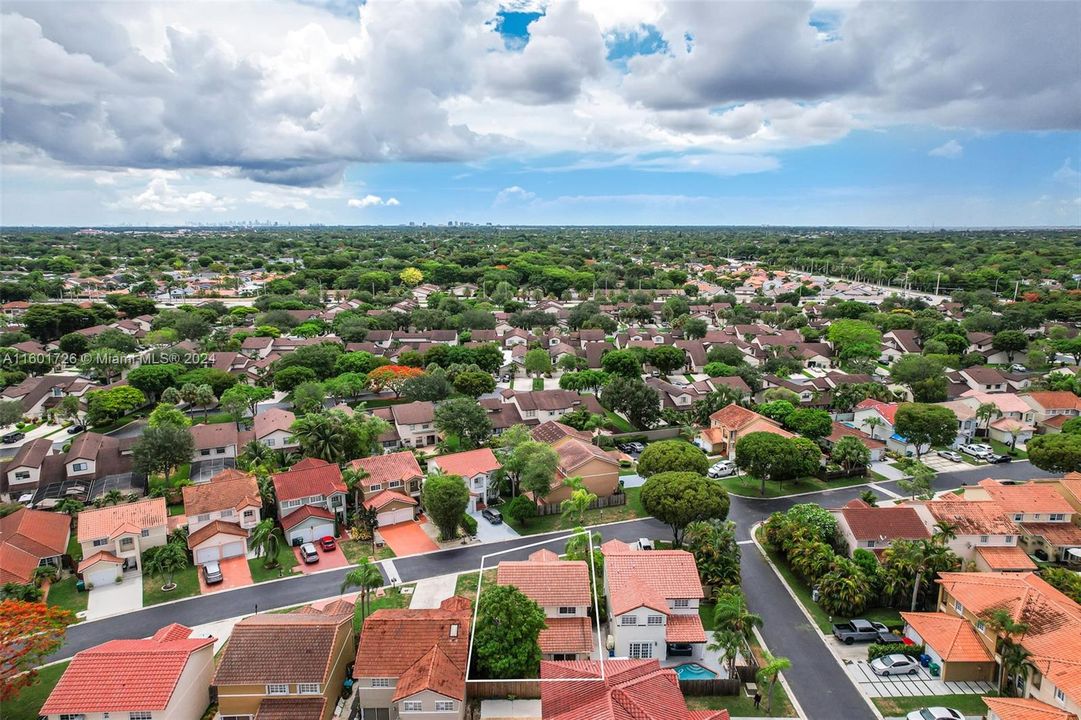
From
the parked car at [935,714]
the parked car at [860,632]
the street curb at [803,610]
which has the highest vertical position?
the parked car at [935,714]

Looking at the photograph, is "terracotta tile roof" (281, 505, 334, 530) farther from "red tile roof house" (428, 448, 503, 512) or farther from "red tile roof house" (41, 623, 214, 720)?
"red tile roof house" (41, 623, 214, 720)

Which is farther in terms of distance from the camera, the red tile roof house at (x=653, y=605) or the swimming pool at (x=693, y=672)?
the red tile roof house at (x=653, y=605)

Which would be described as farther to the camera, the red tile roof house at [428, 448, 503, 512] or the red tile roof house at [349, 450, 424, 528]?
the red tile roof house at [428, 448, 503, 512]

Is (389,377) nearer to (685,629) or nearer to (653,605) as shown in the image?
(653,605)

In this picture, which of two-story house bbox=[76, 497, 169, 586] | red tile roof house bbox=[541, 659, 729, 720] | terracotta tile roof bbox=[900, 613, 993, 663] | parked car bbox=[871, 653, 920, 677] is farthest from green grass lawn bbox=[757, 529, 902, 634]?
two-story house bbox=[76, 497, 169, 586]

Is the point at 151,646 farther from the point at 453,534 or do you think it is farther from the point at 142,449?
the point at 142,449

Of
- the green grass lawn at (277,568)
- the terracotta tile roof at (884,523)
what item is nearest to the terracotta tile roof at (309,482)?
the green grass lawn at (277,568)

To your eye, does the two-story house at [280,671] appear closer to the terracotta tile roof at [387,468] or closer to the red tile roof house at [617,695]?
the red tile roof house at [617,695]

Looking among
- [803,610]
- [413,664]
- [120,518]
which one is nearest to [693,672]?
[803,610]
